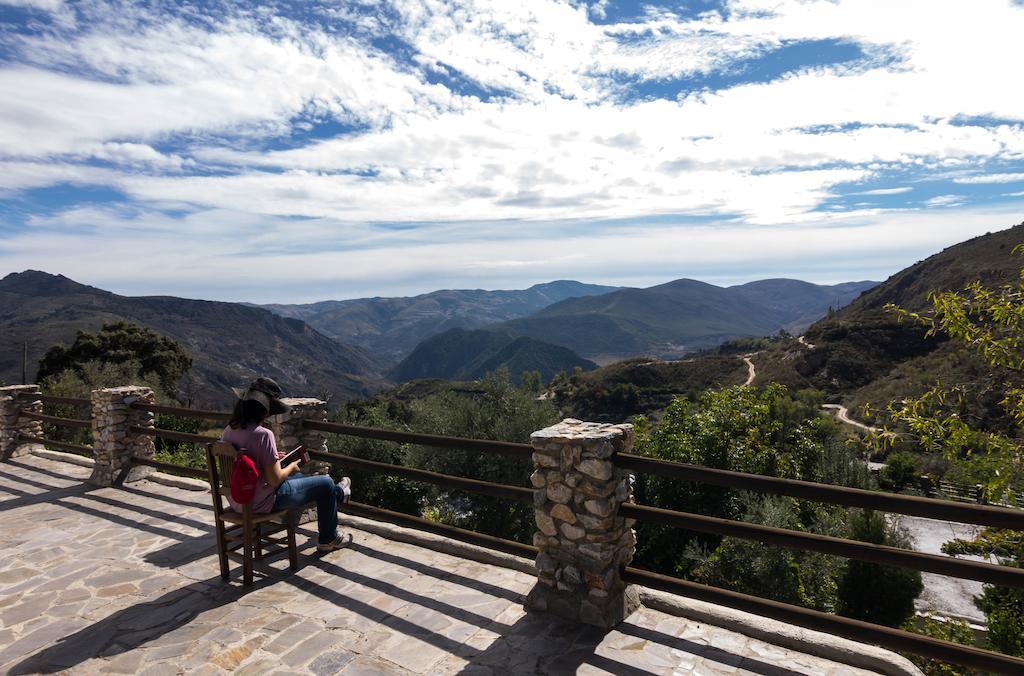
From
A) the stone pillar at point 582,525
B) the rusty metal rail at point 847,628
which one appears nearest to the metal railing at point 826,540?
the rusty metal rail at point 847,628

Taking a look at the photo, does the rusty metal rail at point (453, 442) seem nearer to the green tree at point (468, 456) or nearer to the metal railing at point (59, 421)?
the metal railing at point (59, 421)

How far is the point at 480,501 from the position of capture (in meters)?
19.6

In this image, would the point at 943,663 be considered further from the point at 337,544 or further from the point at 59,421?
the point at 59,421

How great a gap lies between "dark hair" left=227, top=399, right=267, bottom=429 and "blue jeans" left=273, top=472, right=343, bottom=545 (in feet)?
2.24

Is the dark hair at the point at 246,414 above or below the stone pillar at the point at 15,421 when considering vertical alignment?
above

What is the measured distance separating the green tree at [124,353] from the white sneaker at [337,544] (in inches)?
1576

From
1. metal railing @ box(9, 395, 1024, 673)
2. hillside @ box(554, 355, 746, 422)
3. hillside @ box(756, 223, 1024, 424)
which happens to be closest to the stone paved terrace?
metal railing @ box(9, 395, 1024, 673)

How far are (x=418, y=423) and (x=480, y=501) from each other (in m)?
5.88

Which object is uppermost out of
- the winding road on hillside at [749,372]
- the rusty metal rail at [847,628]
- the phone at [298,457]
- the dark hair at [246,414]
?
the dark hair at [246,414]

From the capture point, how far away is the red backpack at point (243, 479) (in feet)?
15.8

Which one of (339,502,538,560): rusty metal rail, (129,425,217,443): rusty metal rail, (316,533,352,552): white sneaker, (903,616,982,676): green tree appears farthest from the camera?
(903,616,982,676): green tree

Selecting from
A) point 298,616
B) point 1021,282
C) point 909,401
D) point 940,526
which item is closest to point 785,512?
point 909,401

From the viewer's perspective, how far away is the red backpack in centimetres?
482

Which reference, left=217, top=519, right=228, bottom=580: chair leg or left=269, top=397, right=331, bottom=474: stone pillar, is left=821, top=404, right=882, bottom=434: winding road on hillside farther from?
left=217, top=519, right=228, bottom=580: chair leg
